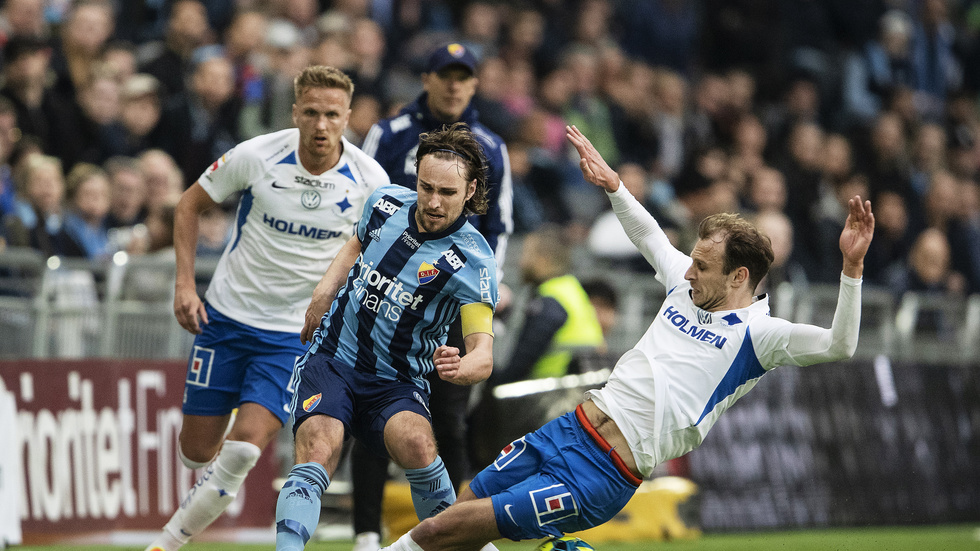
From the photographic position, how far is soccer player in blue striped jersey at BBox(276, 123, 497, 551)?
5590mm

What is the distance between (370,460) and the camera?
7.23 metres

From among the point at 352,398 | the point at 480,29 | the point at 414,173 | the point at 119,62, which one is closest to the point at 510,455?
the point at 352,398

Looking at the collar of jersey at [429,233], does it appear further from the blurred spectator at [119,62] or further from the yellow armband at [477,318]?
the blurred spectator at [119,62]

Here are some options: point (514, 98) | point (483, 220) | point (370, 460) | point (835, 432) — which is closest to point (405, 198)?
point (483, 220)

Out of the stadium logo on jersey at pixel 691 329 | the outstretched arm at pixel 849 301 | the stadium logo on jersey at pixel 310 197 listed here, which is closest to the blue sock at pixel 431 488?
the stadium logo on jersey at pixel 691 329

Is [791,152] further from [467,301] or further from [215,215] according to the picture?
[467,301]

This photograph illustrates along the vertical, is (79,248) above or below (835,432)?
above

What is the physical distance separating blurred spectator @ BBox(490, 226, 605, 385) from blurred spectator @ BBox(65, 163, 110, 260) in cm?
369

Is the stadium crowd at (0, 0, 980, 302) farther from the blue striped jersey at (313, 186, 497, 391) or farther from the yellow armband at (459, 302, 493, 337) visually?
the yellow armband at (459, 302, 493, 337)

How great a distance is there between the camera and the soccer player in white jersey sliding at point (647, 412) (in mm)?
5383

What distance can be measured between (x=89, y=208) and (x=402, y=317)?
17.4ft

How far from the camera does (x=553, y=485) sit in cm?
539

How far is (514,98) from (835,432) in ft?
18.4

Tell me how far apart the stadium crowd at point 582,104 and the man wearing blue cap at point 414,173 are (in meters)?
3.08
